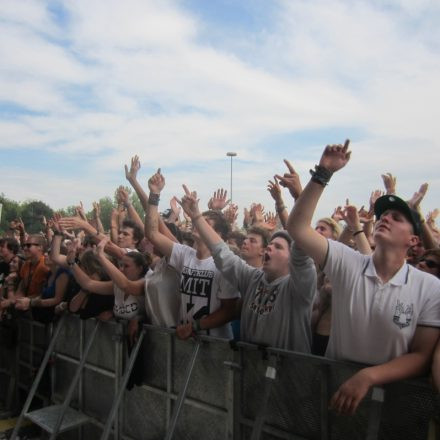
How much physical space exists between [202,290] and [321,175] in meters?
1.75

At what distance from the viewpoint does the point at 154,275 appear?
4363 mm

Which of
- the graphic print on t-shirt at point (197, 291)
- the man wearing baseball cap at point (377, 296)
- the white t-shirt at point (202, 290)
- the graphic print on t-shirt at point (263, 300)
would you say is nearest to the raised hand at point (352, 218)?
the graphic print on t-shirt at point (263, 300)

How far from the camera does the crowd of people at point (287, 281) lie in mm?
2430

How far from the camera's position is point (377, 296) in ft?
8.15

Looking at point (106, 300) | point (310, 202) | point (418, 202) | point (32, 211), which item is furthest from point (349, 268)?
point (32, 211)

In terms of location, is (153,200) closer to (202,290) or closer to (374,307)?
(202,290)

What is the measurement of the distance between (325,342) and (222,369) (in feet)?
2.62

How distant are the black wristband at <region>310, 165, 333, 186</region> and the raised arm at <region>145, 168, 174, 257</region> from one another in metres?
2.00

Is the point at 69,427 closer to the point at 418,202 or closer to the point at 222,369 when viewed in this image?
the point at 222,369

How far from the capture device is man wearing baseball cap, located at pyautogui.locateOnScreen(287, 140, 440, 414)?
2346 mm

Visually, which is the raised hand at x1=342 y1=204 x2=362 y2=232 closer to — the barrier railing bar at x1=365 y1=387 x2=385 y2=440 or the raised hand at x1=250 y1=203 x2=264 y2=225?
the barrier railing bar at x1=365 y1=387 x2=385 y2=440

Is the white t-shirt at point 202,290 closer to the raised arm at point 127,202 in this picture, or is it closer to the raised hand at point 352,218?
the raised hand at point 352,218

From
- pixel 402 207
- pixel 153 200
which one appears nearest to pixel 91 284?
pixel 153 200

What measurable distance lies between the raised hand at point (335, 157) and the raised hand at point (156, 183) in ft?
7.74
